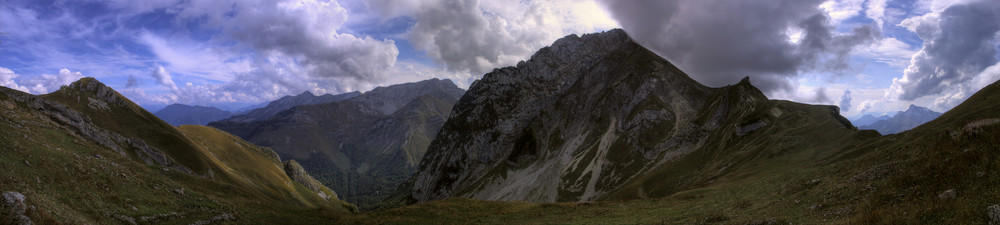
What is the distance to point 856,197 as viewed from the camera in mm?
20188

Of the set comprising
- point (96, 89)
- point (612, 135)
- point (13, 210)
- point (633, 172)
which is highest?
point (96, 89)

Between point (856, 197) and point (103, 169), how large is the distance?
5978 cm

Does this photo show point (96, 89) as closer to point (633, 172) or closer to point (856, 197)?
point (856, 197)

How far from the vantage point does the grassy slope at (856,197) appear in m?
14.9

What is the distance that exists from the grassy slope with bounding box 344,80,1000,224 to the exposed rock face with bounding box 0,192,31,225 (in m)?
26.5

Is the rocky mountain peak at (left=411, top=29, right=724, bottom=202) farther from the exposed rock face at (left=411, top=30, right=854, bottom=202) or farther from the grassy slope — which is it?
the grassy slope

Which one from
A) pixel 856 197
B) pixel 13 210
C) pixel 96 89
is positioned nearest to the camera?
pixel 13 210

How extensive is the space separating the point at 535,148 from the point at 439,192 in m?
57.9

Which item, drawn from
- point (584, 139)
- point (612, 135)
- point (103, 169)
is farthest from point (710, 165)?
point (103, 169)

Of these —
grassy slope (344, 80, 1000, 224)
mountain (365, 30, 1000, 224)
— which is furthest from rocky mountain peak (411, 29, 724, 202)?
grassy slope (344, 80, 1000, 224)

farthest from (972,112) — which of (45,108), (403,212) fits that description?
(45,108)

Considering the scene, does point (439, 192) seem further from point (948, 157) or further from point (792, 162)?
point (948, 157)

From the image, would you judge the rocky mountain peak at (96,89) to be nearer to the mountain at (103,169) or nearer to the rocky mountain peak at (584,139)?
the mountain at (103,169)

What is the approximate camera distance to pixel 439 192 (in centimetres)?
19575
